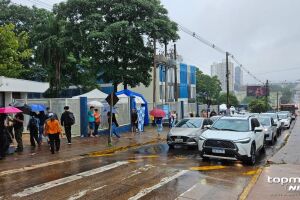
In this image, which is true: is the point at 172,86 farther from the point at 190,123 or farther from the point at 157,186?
the point at 157,186

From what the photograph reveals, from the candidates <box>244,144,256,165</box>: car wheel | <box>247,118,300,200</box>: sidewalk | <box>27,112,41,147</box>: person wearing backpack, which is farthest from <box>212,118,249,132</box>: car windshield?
<box>27,112,41,147</box>: person wearing backpack

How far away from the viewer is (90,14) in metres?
30.8

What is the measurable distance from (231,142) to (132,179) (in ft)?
13.8

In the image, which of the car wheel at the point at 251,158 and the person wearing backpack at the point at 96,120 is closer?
the car wheel at the point at 251,158

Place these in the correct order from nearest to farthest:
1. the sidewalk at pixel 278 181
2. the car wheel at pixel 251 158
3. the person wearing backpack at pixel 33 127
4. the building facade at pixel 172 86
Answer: the sidewalk at pixel 278 181
the car wheel at pixel 251 158
the person wearing backpack at pixel 33 127
the building facade at pixel 172 86

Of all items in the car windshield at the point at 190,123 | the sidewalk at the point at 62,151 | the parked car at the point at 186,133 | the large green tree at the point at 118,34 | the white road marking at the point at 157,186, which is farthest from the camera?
the large green tree at the point at 118,34

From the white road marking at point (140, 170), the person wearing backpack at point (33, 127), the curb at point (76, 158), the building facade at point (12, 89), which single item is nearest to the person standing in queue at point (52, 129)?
the curb at point (76, 158)

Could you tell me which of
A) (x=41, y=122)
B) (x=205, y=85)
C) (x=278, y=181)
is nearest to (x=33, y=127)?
(x=41, y=122)

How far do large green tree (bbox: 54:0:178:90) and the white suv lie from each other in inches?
669

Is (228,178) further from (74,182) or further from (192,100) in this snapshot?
(192,100)

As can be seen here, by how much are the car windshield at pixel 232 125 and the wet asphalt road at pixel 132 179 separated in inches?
50.0

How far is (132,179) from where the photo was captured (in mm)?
10312

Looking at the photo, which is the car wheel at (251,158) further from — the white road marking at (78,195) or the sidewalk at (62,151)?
the white road marking at (78,195)

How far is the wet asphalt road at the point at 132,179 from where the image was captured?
8.64m
